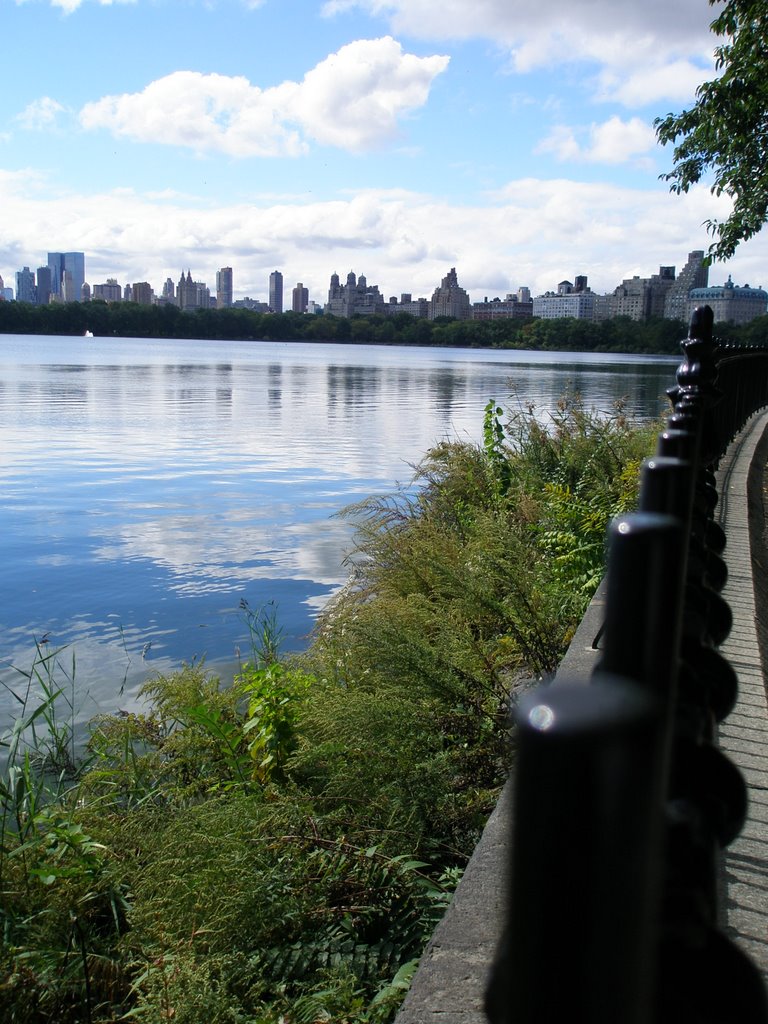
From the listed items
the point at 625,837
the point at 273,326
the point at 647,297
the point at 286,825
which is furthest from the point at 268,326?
the point at 625,837

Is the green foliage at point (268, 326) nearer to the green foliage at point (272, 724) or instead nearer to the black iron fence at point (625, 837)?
the green foliage at point (272, 724)

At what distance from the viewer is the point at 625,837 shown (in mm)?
571

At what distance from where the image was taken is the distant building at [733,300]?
3698 inches

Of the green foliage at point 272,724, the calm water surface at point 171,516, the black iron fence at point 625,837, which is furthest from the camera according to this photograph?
the calm water surface at point 171,516

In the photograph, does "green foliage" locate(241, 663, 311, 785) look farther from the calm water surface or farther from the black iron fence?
the black iron fence

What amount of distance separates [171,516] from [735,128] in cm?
1015

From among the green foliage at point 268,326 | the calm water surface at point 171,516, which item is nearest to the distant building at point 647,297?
the green foliage at point 268,326

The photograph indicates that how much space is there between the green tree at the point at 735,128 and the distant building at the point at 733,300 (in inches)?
3113

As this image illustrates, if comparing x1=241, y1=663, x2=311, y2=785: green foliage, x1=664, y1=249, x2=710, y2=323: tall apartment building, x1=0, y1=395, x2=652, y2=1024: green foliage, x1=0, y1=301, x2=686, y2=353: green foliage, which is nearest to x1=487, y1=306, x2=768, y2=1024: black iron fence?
x1=0, y1=395, x2=652, y2=1024: green foliage

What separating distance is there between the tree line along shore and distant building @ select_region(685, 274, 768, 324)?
30397 mm

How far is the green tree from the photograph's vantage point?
12805mm

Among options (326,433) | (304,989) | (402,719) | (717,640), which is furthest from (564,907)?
(326,433)

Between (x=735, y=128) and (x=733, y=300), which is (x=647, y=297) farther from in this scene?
(x=735, y=128)

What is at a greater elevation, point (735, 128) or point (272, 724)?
point (735, 128)
